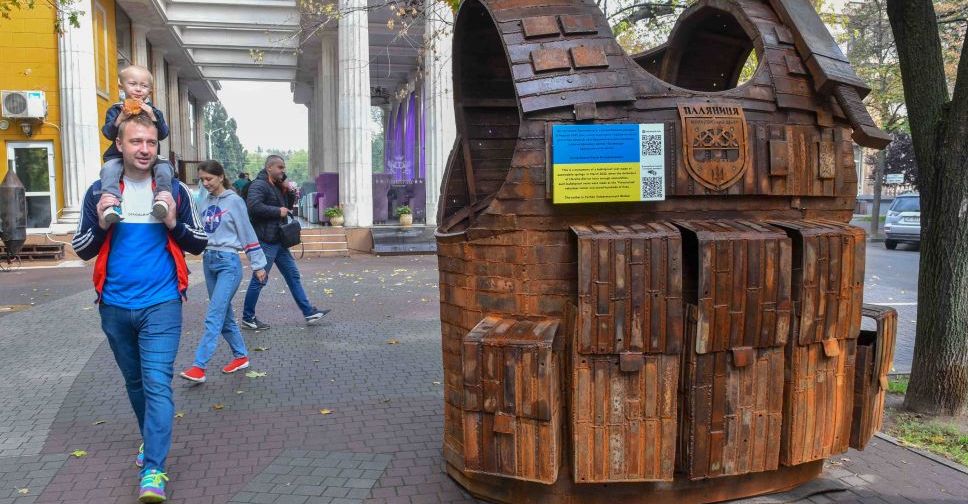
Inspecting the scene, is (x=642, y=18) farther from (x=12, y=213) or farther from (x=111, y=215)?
(x=12, y=213)

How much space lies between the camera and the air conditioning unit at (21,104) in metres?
17.3

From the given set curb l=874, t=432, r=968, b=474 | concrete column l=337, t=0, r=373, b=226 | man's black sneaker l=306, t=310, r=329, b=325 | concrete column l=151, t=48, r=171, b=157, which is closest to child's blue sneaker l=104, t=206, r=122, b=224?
curb l=874, t=432, r=968, b=474

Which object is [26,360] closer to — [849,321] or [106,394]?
[106,394]

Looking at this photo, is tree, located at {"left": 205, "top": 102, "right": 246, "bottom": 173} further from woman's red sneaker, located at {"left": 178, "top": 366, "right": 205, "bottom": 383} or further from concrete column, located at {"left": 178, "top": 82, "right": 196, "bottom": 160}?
woman's red sneaker, located at {"left": 178, "top": 366, "right": 205, "bottom": 383}

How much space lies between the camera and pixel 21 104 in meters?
17.4

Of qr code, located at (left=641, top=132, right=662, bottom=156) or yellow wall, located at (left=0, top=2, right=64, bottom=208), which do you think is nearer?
qr code, located at (left=641, top=132, right=662, bottom=156)

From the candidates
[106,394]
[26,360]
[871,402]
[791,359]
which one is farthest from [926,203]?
[26,360]

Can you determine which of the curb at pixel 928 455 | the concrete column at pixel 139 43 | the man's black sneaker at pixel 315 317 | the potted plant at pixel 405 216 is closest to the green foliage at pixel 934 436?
the curb at pixel 928 455

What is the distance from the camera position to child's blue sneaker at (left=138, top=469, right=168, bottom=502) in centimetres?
356

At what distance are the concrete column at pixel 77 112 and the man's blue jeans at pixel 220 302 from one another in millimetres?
13803

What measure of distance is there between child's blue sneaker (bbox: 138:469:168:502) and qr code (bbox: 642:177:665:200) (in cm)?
283

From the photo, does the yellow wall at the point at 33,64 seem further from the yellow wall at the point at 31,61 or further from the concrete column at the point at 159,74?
the concrete column at the point at 159,74

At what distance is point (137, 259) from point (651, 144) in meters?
2.68

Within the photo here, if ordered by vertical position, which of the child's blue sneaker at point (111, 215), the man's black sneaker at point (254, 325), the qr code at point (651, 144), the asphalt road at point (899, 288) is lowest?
the asphalt road at point (899, 288)
